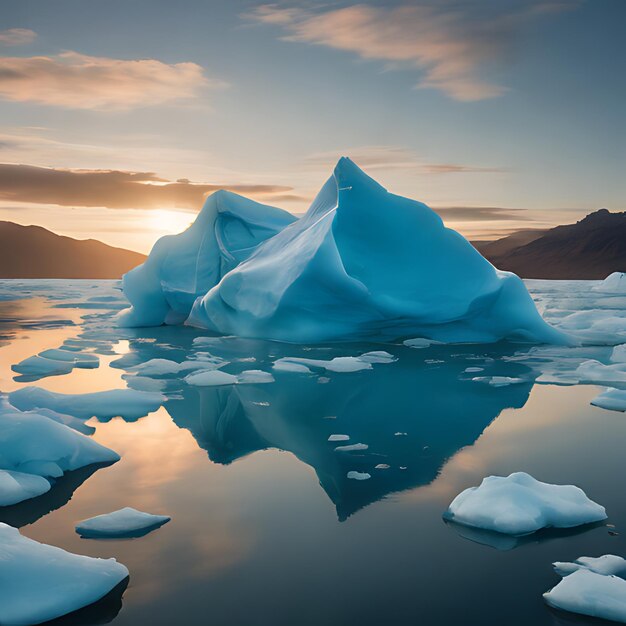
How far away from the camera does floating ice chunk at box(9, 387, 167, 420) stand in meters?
4.87

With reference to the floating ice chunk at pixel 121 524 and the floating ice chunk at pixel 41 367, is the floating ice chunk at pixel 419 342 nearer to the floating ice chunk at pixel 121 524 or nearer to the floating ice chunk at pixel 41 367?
the floating ice chunk at pixel 41 367

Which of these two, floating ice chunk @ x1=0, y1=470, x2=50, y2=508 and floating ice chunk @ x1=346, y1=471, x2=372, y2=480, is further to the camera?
floating ice chunk @ x1=346, y1=471, x2=372, y2=480

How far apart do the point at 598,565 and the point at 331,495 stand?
4.24ft

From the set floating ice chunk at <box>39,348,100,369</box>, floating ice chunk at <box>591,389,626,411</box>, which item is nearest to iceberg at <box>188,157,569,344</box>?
floating ice chunk at <box>39,348,100,369</box>

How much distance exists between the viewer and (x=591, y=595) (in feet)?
7.07


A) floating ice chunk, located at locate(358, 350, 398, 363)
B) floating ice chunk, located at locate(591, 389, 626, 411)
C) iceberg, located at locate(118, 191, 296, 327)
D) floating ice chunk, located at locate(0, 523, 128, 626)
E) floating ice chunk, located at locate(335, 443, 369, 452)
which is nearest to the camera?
floating ice chunk, located at locate(0, 523, 128, 626)

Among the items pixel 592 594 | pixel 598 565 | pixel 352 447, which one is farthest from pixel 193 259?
pixel 592 594

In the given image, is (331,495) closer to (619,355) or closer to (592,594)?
(592,594)

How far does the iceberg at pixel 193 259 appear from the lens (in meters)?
11.6

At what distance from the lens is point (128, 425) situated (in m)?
4.63

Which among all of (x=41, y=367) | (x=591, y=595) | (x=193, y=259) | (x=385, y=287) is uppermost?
(x=193, y=259)

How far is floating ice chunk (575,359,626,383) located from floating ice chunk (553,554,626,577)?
4.21 meters

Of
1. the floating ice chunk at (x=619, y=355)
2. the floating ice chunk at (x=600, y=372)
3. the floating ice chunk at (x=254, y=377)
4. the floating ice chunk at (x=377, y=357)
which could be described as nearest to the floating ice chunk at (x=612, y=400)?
the floating ice chunk at (x=600, y=372)

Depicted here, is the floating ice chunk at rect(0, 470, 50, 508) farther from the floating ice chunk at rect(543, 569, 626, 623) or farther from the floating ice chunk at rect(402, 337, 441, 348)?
the floating ice chunk at rect(402, 337, 441, 348)
